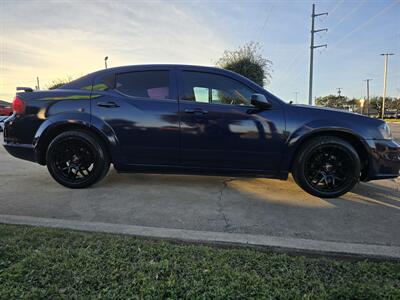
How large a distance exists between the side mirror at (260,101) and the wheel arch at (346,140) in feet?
1.88

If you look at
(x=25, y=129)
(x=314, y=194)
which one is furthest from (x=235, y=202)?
(x=25, y=129)

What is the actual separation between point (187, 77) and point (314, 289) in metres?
2.94

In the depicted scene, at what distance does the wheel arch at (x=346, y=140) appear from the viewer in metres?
3.74

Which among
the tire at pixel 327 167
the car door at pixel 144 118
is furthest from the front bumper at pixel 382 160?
the car door at pixel 144 118

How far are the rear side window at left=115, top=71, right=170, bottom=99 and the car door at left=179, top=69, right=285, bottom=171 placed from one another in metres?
0.26

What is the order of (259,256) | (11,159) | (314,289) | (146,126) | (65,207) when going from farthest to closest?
(11,159) → (146,126) → (65,207) → (259,256) → (314,289)

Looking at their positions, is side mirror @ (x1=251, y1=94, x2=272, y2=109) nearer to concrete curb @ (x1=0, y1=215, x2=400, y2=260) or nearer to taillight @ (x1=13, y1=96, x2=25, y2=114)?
concrete curb @ (x1=0, y1=215, x2=400, y2=260)

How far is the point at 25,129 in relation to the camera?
3988mm

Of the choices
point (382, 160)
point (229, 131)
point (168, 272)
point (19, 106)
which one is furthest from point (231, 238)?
point (19, 106)

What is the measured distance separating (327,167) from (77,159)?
323cm

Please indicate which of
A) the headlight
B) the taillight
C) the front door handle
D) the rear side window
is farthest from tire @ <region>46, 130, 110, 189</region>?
the headlight

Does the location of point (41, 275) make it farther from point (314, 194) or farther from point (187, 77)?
point (314, 194)

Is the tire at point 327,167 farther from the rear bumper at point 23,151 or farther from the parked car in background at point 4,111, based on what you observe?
the parked car in background at point 4,111

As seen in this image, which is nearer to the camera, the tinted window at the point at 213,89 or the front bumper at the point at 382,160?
the front bumper at the point at 382,160
